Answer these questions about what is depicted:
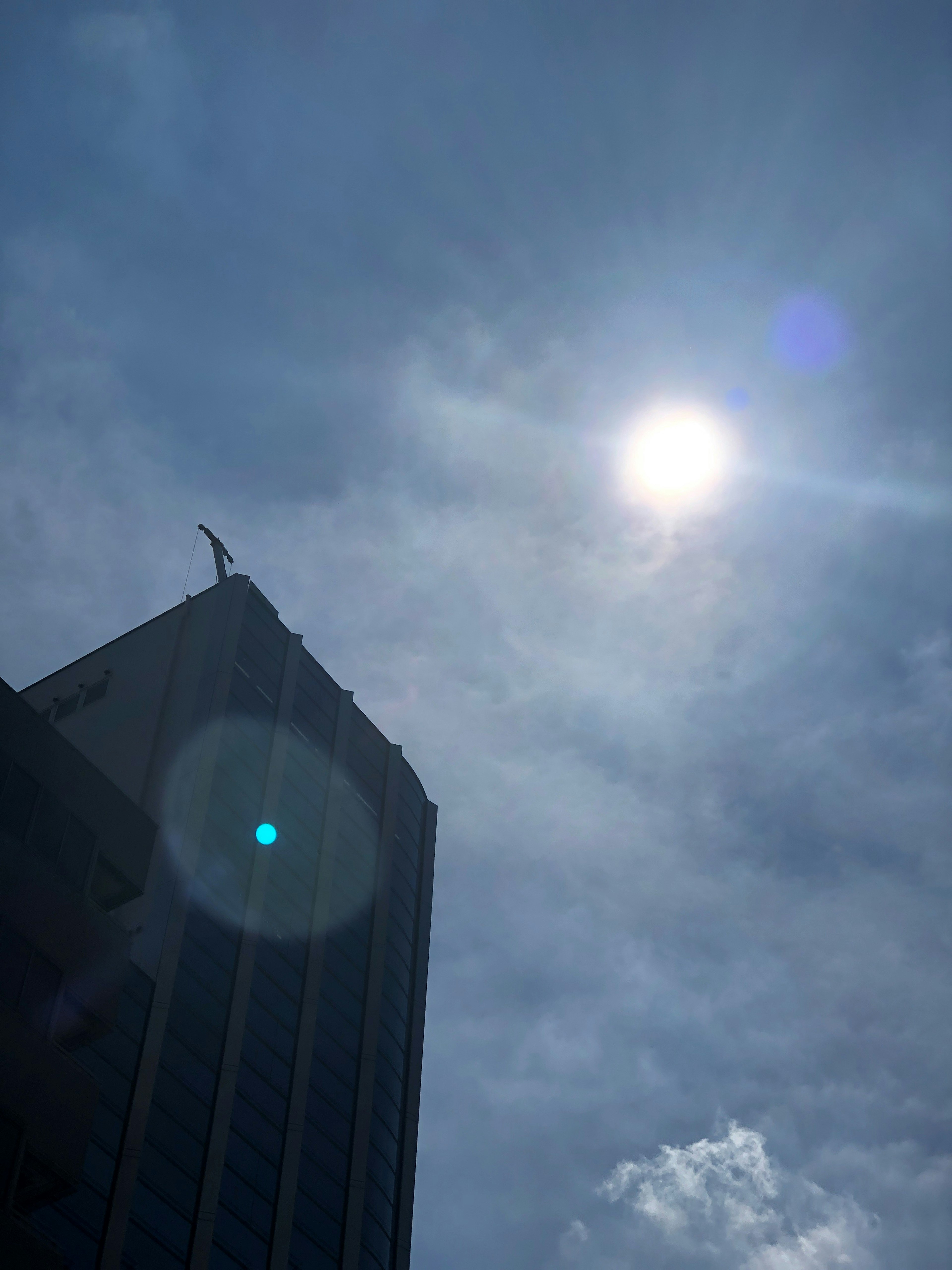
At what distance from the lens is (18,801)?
32.2 meters

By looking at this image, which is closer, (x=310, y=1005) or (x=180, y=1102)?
(x=180, y=1102)

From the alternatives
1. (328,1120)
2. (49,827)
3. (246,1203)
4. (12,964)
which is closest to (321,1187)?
(328,1120)

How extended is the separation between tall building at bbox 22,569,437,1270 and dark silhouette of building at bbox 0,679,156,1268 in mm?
7473

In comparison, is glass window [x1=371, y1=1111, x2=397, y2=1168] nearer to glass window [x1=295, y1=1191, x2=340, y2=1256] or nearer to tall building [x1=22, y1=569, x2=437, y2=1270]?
tall building [x1=22, y1=569, x2=437, y2=1270]

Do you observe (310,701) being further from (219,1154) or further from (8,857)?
(8,857)

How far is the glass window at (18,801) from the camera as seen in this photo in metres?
31.7

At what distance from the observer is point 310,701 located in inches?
2734

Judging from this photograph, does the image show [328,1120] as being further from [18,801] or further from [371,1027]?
[18,801]

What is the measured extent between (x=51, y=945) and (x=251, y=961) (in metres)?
26.1

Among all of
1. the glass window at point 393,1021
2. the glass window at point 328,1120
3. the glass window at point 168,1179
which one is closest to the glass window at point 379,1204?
the glass window at point 328,1120

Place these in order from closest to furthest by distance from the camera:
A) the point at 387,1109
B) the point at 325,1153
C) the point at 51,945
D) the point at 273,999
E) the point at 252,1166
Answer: the point at 51,945, the point at 252,1166, the point at 325,1153, the point at 273,999, the point at 387,1109

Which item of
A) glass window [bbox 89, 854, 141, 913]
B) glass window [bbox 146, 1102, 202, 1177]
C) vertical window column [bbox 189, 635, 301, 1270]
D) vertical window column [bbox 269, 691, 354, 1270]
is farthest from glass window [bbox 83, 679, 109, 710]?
glass window [bbox 89, 854, 141, 913]

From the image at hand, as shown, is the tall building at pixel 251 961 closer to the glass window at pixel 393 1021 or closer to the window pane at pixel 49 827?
the glass window at pixel 393 1021

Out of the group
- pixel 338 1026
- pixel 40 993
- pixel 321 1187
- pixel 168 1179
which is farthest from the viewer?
pixel 338 1026
